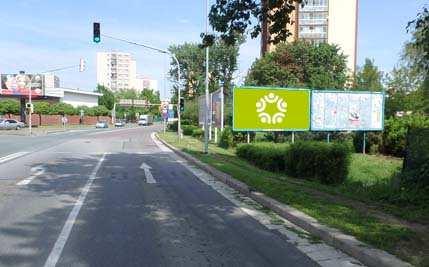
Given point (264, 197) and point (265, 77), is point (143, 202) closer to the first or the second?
point (264, 197)

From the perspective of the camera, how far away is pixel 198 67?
91.4 meters

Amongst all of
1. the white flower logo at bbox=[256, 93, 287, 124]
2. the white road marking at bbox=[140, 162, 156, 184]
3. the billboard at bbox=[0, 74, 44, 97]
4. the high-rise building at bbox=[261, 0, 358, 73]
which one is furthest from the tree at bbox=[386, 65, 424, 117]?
the billboard at bbox=[0, 74, 44, 97]

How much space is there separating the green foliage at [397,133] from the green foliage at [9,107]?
71.4 meters

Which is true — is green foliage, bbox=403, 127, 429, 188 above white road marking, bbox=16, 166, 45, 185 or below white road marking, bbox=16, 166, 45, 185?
above

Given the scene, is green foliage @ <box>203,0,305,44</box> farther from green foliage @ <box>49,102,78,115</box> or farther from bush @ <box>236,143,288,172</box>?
green foliage @ <box>49,102,78,115</box>

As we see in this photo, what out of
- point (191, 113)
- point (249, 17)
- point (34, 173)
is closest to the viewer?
point (249, 17)

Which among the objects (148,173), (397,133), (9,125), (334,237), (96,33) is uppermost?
(96,33)

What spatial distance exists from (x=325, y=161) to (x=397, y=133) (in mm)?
13131

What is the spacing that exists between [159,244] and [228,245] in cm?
92

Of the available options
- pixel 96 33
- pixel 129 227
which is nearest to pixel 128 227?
pixel 129 227

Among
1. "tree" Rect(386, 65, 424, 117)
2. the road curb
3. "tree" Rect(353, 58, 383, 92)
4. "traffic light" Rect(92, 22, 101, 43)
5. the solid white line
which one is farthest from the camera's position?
"tree" Rect(353, 58, 383, 92)

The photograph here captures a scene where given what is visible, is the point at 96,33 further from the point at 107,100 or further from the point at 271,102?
the point at 107,100

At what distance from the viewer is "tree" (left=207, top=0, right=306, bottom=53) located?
12.4 m

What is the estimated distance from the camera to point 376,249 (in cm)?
724
